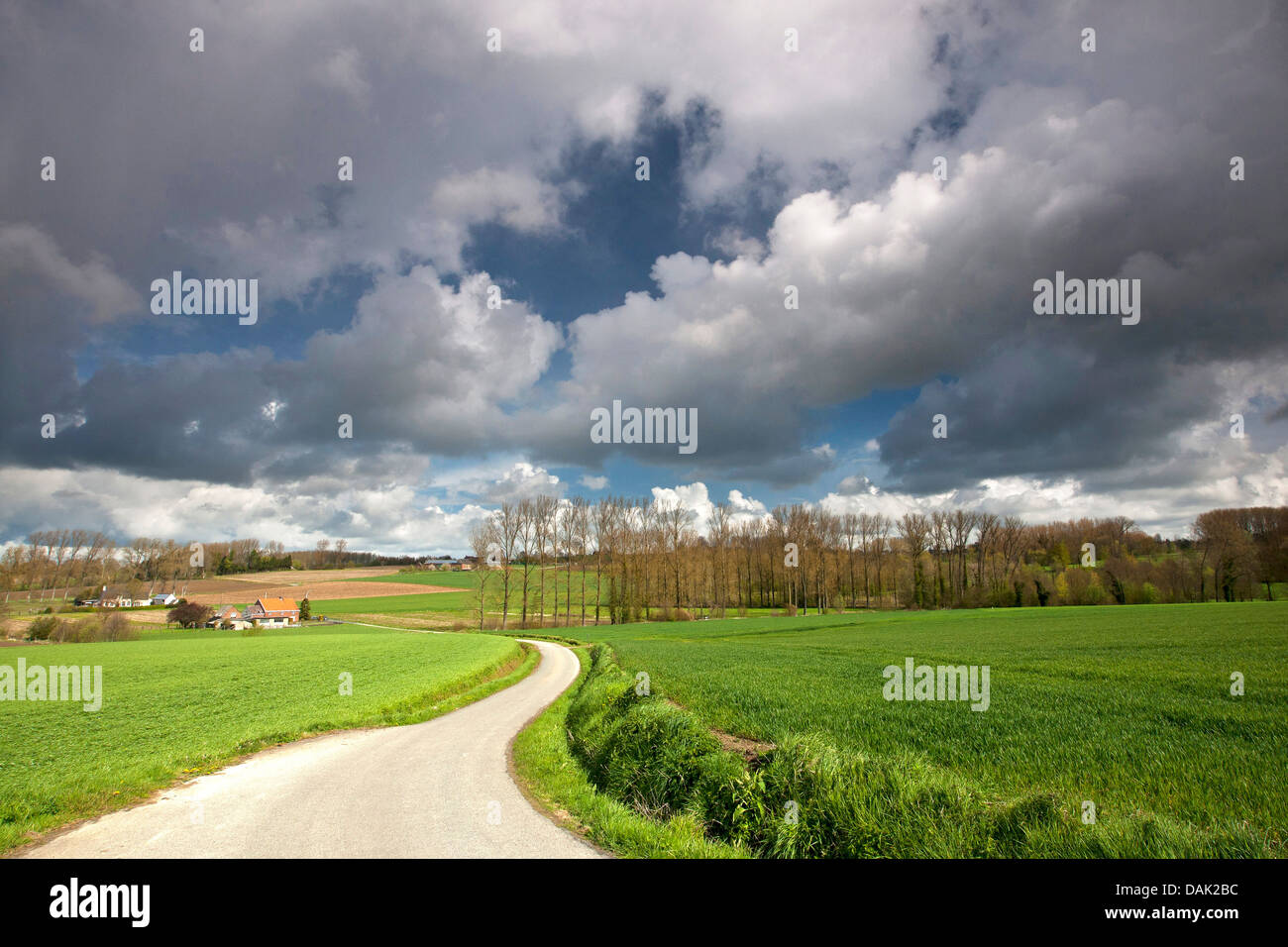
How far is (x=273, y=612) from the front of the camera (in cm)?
10469

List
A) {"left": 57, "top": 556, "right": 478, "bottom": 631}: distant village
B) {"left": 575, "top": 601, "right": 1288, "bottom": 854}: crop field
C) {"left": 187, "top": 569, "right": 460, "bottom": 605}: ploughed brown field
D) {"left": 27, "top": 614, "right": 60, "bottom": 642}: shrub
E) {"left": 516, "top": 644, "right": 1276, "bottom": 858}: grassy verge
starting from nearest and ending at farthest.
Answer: {"left": 516, "top": 644, "right": 1276, "bottom": 858}: grassy verge, {"left": 575, "top": 601, "right": 1288, "bottom": 854}: crop field, {"left": 27, "top": 614, "right": 60, "bottom": 642}: shrub, {"left": 57, "top": 556, "right": 478, "bottom": 631}: distant village, {"left": 187, "top": 569, "right": 460, "bottom": 605}: ploughed brown field

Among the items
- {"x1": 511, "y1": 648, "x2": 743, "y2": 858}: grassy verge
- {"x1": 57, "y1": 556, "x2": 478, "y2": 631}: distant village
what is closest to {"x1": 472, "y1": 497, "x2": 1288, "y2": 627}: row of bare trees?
{"x1": 57, "y1": 556, "x2": 478, "y2": 631}: distant village

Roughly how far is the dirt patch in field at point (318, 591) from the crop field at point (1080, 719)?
117092 mm

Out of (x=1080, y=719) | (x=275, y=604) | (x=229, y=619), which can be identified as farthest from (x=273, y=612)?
(x=1080, y=719)

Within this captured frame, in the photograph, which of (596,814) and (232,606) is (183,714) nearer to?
(596,814)

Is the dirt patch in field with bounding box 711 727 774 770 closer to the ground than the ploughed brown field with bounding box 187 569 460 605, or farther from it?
farther from it

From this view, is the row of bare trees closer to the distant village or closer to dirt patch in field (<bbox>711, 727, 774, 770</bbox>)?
the distant village

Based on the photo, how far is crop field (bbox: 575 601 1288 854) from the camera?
7.27 meters

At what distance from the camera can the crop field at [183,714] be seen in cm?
996

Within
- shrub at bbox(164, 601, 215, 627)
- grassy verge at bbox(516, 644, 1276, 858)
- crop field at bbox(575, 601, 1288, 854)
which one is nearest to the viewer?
grassy verge at bbox(516, 644, 1276, 858)

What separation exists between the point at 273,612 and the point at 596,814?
120160 millimetres

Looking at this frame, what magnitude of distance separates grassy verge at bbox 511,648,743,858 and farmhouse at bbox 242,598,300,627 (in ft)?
360
